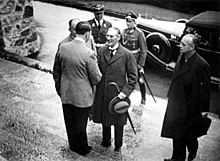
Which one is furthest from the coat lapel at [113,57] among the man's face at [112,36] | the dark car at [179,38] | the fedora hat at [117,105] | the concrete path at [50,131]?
the dark car at [179,38]

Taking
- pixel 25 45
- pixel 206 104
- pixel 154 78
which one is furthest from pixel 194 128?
pixel 25 45

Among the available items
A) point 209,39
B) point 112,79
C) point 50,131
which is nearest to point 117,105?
point 112,79

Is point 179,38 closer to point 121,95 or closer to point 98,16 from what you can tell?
point 98,16

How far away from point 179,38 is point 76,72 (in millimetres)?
4399

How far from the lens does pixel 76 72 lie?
412 cm

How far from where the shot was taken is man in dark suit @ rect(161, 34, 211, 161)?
402cm

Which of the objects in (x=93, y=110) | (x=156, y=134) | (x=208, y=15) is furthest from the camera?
(x=208, y=15)

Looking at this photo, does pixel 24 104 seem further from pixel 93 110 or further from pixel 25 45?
pixel 25 45

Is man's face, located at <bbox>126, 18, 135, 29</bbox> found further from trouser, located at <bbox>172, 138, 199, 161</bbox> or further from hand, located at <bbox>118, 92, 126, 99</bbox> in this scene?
trouser, located at <bbox>172, 138, 199, 161</bbox>

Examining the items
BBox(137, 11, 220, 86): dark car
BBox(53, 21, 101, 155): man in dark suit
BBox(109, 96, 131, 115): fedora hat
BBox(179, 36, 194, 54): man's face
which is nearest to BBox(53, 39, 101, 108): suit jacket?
BBox(53, 21, 101, 155): man in dark suit

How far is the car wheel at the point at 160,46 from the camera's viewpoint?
8.03 meters

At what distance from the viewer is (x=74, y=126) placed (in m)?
4.41

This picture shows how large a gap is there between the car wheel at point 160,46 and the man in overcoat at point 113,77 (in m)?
3.53

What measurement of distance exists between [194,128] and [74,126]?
56.3 inches
